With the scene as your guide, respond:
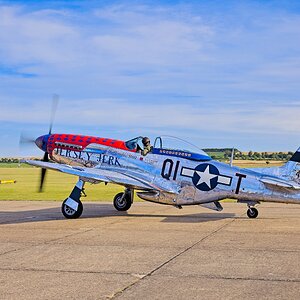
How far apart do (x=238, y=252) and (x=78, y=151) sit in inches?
400

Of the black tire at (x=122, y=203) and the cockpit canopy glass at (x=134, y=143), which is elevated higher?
the cockpit canopy glass at (x=134, y=143)

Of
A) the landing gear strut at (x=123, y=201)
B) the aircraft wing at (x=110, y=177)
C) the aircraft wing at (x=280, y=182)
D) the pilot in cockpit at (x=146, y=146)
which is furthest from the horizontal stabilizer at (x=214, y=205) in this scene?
the landing gear strut at (x=123, y=201)

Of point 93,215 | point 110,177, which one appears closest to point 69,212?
point 93,215

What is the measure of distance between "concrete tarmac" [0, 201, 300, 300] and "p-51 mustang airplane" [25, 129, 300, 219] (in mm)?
722

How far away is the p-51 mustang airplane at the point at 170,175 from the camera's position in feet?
52.3

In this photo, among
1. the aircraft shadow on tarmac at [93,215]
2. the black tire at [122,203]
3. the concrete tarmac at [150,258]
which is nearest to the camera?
the concrete tarmac at [150,258]

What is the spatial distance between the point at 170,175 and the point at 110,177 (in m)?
1.93

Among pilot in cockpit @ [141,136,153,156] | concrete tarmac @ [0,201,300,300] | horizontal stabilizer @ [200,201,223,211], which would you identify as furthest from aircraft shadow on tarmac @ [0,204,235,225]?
pilot in cockpit @ [141,136,153,156]

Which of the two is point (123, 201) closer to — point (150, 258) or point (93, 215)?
point (93, 215)

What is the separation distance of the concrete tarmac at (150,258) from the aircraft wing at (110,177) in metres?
1.07

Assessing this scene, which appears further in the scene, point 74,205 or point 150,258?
point 74,205

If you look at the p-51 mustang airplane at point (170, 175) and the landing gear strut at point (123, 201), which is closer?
the p-51 mustang airplane at point (170, 175)

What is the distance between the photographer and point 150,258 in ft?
31.5

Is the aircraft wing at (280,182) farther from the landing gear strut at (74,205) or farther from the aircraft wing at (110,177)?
the landing gear strut at (74,205)
